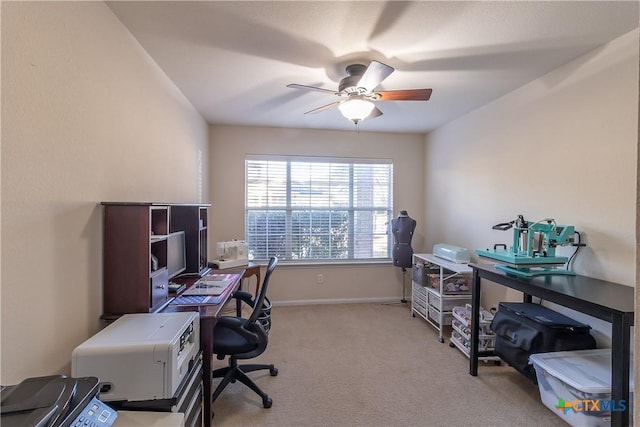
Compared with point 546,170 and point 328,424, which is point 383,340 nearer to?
point 328,424

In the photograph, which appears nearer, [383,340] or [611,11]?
[611,11]

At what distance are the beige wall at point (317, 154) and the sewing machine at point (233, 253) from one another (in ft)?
1.72

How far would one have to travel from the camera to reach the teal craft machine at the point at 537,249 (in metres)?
2.01

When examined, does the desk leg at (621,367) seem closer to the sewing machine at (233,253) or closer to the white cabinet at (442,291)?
the white cabinet at (442,291)

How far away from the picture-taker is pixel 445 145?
12.4 ft

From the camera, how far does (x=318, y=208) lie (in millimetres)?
4113

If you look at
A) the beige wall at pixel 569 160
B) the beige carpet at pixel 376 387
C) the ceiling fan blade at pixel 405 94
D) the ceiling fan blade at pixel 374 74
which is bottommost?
the beige carpet at pixel 376 387

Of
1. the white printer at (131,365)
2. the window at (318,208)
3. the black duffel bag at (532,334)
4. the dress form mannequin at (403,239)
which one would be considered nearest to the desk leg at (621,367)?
the black duffel bag at (532,334)

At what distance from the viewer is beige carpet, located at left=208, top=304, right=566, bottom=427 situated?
186 centimetres

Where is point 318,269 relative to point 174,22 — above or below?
below

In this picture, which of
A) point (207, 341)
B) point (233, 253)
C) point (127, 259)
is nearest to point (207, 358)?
point (207, 341)

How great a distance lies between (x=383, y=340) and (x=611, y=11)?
2.95m


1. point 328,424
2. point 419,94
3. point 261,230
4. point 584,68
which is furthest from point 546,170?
point 261,230

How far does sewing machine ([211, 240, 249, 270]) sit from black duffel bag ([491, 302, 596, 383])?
8.60 ft
